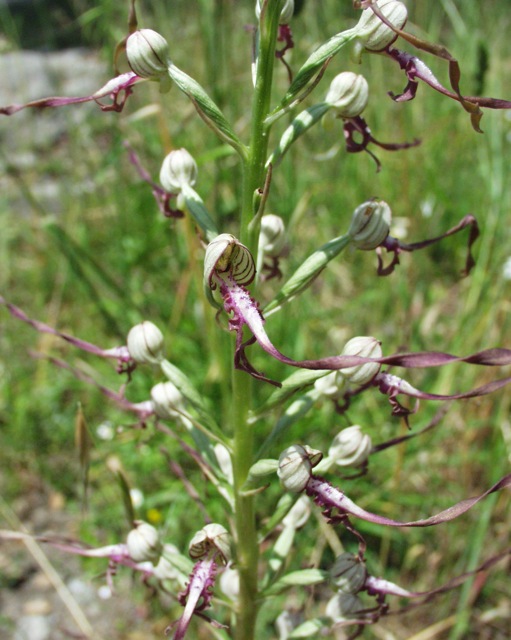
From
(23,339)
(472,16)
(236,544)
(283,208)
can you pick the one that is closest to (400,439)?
(236,544)

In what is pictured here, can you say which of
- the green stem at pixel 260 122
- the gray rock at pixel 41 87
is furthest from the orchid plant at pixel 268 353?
the gray rock at pixel 41 87

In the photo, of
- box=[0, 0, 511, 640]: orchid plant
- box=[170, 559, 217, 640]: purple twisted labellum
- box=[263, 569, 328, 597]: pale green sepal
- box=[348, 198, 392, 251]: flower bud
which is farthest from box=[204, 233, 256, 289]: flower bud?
box=[263, 569, 328, 597]: pale green sepal

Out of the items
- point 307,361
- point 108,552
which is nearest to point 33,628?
point 108,552

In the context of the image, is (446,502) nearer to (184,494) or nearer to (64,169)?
(184,494)

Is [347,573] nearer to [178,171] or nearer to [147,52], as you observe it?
[178,171]

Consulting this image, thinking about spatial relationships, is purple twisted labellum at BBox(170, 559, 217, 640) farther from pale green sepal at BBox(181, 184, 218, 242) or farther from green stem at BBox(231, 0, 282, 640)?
pale green sepal at BBox(181, 184, 218, 242)

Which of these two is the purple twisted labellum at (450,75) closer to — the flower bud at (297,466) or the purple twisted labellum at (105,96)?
the purple twisted labellum at (105,96)
